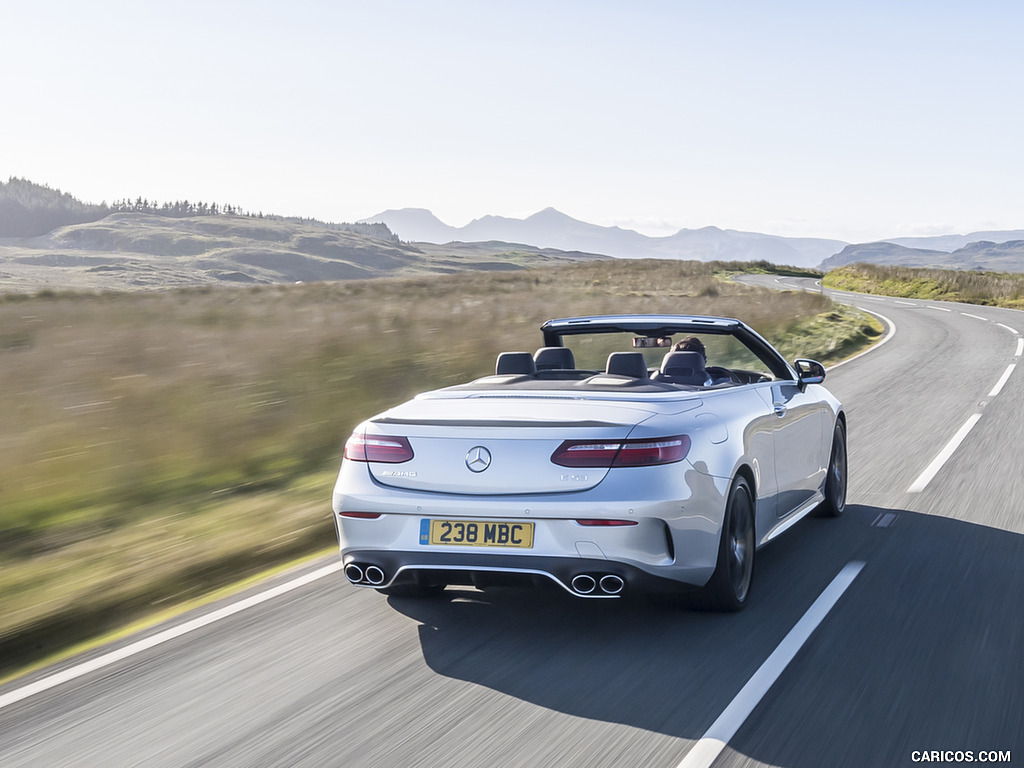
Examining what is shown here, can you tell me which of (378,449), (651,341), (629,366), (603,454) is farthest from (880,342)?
(378,449)

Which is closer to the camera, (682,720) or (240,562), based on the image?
(682,720)

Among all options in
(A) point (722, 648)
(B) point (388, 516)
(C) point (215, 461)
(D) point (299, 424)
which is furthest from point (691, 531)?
(D) point (299, 424)

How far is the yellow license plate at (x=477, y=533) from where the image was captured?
4305mm

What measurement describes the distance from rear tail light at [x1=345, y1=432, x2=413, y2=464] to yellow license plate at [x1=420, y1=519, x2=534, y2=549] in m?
0.33

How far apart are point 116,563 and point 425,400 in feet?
8.21

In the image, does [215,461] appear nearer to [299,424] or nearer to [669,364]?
[299,424]

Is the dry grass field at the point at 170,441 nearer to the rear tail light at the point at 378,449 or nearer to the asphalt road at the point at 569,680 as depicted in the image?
the asphalt road at the point at 569,680

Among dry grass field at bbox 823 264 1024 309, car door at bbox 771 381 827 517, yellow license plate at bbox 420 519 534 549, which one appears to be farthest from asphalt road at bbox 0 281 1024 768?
dry grass field at bbox 823 264 1024 309

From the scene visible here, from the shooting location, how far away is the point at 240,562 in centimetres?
629

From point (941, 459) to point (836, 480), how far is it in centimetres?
270

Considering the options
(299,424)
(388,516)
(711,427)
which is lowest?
(299,424)

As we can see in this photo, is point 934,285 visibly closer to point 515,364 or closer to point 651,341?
point 651,341

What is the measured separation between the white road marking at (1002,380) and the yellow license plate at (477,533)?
39.7 ft

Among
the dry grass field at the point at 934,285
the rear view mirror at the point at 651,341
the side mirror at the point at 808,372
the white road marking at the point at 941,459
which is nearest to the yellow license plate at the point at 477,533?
the rear view mirror at the point at 651,341
